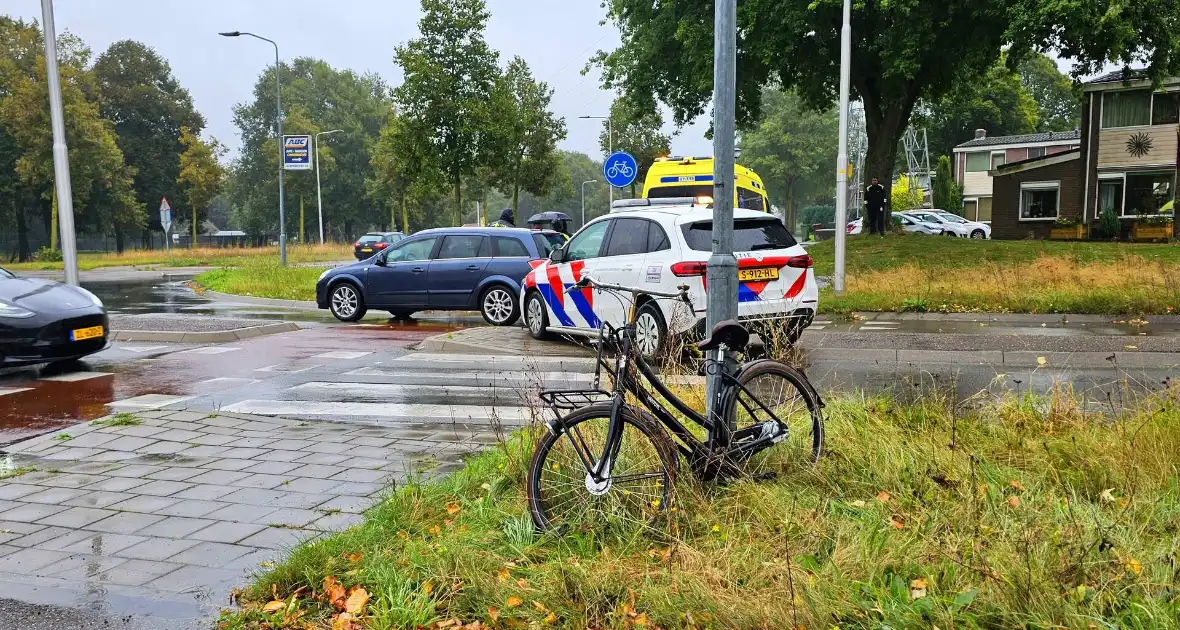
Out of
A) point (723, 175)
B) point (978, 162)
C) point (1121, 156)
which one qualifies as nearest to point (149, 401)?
point (723, 175)

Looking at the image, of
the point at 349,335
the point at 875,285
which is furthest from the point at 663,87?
the point at 349,335

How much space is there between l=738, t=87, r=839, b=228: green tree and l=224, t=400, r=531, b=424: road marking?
75034 millimetres

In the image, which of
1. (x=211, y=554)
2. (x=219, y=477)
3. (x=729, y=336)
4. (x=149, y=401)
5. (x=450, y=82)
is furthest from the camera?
(x=450, y=82)

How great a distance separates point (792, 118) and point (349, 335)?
2950 inches

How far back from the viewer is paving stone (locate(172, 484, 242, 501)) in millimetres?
5375

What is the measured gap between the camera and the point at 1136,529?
12.0 feet

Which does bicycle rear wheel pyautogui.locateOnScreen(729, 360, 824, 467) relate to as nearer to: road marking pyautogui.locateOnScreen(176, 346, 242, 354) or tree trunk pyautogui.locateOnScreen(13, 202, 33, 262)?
road marking pyautogui.locateOnScreen(176, 346, 242, 354)

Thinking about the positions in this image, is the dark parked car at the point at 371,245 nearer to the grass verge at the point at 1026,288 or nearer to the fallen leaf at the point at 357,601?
the grass verge at the point at 1026,288

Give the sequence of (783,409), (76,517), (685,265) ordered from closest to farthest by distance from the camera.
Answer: (783,409) → (76,517) → (685,265)

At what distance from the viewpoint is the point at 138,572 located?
4.22m

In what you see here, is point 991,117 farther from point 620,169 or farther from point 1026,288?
point 620,169

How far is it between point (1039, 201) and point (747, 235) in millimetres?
32702

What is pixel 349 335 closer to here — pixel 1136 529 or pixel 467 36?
pixel 1136 529

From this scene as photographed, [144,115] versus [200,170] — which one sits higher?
[144,115]
